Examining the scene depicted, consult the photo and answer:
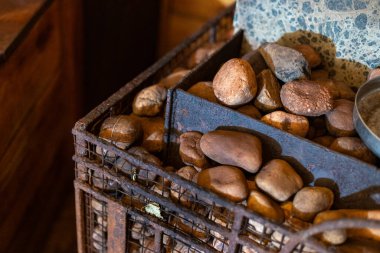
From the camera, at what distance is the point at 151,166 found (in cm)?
71

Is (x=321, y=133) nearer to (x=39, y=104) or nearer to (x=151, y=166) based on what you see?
(x=151, y=166)

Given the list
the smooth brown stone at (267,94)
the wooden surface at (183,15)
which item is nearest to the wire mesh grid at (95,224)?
the smooth brown stone at (267,94)

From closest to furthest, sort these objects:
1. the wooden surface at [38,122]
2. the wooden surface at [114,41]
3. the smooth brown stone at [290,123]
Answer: the smooth brown stone at [290,123] < the wooden surface at [38,122] < the wooden surface at [114,41]

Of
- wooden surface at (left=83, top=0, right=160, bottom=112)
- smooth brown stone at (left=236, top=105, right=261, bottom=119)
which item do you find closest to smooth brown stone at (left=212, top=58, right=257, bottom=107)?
smooth brown stone at (left=236, top=105, right=261, bottom=119)

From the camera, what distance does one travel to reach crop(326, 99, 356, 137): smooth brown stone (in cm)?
79

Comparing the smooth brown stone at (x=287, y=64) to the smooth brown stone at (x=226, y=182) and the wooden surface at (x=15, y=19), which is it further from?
the wooden surface at (x=15, y=19)

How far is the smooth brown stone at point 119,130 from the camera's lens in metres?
0.84

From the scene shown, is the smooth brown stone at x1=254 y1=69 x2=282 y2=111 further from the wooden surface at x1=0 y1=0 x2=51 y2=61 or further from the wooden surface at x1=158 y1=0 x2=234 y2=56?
the wooden surface at x1=158 y1=0 x2=234 y2=56

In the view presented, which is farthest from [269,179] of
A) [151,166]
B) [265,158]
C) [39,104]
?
[39,104]

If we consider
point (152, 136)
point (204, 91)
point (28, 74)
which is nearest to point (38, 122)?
point (28, 74)

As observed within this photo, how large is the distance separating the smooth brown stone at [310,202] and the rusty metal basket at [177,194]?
0.04 m

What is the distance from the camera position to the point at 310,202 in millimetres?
709

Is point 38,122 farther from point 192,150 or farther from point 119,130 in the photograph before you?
point 192,150

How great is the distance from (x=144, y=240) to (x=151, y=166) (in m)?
0.21
